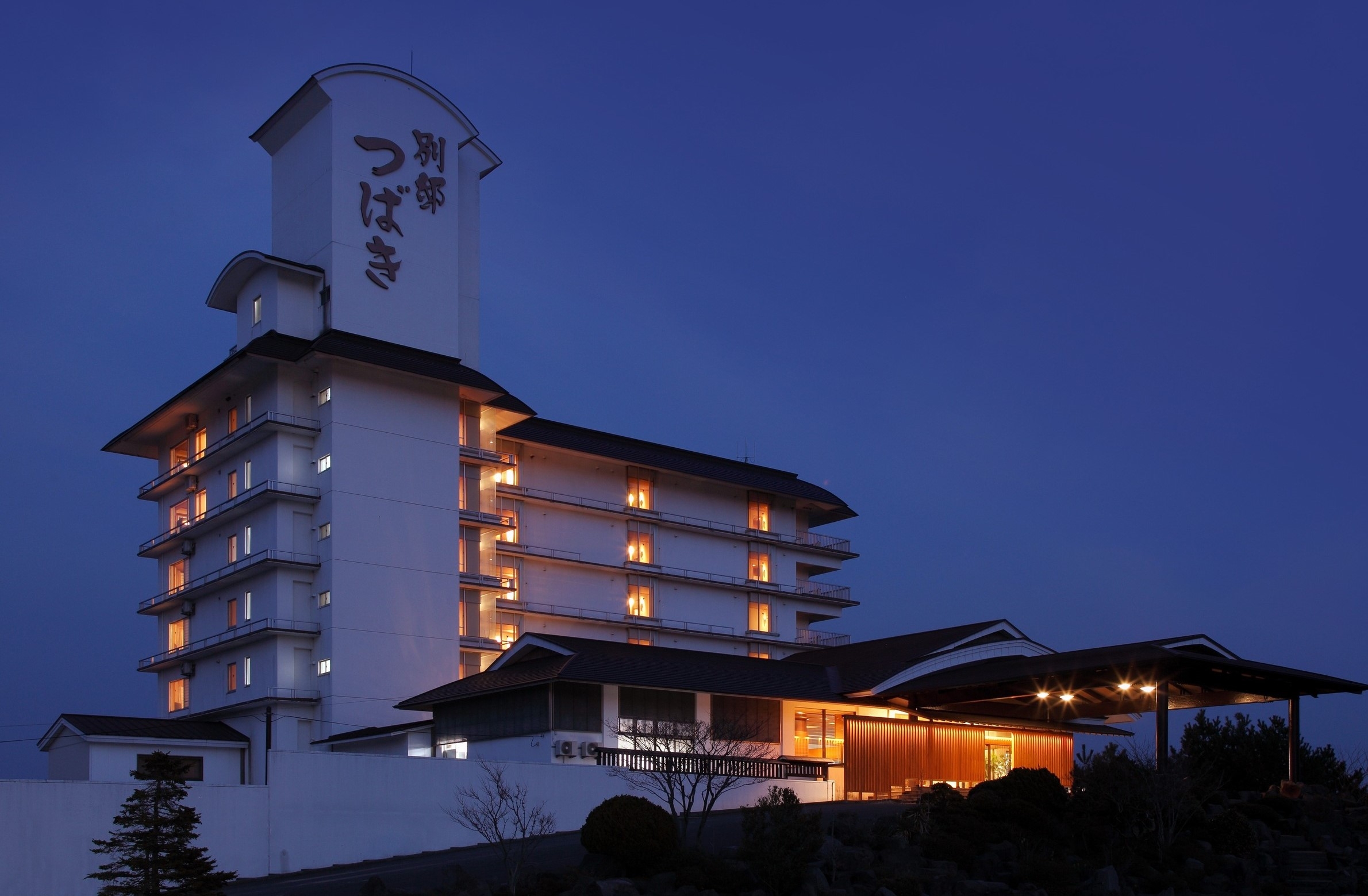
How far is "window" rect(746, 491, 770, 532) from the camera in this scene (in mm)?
76562

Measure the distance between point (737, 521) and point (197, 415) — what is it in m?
28.8

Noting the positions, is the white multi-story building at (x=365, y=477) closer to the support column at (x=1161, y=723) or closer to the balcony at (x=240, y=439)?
the balcony at (x=240, y=439)

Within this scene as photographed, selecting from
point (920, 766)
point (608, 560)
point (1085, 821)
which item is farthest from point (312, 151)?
point (1085, 821)

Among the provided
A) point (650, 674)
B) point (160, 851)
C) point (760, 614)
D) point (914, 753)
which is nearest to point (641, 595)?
point (760, 614)

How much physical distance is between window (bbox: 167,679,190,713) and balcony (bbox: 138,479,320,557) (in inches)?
246

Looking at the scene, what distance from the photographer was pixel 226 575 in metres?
57.8

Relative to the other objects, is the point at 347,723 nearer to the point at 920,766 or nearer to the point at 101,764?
the point at 101,764

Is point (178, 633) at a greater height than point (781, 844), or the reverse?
point (178, 633)

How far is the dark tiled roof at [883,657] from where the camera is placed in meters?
47.0

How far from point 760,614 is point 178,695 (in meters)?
30.3

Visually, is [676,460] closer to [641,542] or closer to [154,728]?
[641,542]

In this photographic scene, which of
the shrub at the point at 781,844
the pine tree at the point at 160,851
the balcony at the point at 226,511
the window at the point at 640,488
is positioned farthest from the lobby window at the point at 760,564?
the pine tree at the point at 160,851

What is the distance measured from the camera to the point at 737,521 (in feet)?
249

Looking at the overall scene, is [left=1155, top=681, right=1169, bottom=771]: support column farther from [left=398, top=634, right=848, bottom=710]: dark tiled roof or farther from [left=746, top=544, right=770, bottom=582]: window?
[left=746, top=544, right=770, bottom=582]: window
